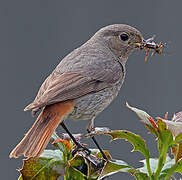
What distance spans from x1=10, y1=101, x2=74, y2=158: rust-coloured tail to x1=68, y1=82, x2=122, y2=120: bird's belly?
7 centimetres

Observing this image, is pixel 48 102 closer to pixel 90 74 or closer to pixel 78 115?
pixel 78 115

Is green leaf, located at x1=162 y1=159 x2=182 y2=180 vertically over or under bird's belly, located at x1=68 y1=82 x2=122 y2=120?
over

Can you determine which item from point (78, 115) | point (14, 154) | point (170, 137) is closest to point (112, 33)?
point (78, 115)

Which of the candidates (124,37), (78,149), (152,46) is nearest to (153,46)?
(152,46)

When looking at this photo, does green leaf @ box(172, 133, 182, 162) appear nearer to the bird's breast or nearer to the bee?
the bird's breast

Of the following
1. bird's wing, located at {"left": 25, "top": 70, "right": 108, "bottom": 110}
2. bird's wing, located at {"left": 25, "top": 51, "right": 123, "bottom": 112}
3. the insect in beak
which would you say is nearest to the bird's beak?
the insect in beak

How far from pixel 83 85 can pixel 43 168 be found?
113 centimetres

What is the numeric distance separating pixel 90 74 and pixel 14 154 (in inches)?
41.6

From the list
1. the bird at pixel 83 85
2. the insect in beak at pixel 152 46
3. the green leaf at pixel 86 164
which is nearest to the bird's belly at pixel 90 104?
the bird at pixel 83 85

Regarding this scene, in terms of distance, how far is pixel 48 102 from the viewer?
2.07m

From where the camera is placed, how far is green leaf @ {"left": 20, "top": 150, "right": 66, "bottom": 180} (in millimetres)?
1325

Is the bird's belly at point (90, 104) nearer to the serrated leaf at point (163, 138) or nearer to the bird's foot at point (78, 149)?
the bird's foot at point (78, 149)

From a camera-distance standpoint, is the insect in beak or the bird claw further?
the insect in beak

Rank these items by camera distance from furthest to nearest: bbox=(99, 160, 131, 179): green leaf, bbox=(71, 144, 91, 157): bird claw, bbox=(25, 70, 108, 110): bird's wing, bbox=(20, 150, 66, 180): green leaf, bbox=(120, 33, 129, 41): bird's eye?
bbox=(120, 33, 129, 41): bird's eye
bbox=(25, 70, 108, 110): bird's wing
bbox=(71, 144, 91, 157): bird claw
bbox=(20, 150, 66, 180): green leaf
bbox=(99, 160, 131, 179): green leaf
